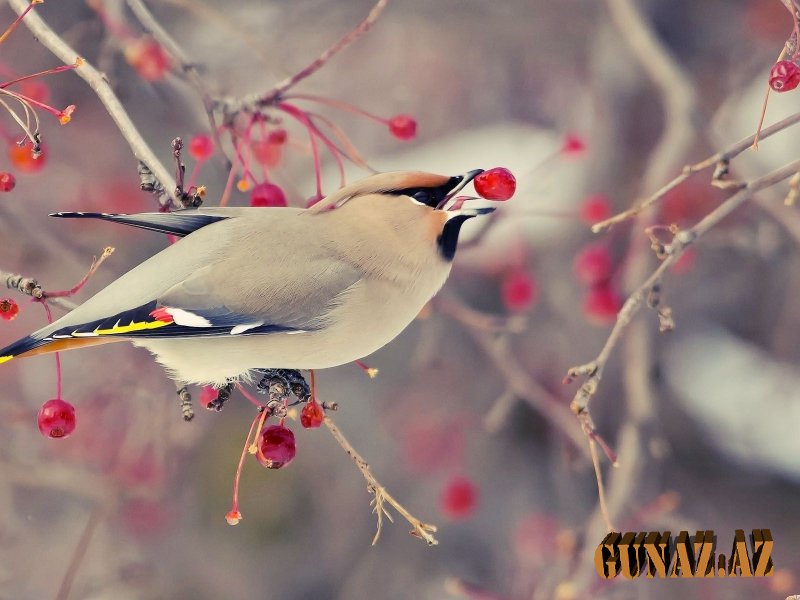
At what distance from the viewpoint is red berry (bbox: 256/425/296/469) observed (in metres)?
1.21

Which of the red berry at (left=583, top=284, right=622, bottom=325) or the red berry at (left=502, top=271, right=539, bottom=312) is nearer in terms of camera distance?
the red berry at (left=583, top=284, right=622, bottom=325)

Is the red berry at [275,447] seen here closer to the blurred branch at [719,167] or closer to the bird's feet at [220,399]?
the bird's feet at [220,399]

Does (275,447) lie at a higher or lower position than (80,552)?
lower

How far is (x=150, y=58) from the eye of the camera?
1.58m

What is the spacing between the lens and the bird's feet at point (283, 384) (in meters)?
1.24

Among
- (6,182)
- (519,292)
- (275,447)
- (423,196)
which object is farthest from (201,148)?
(519,292)

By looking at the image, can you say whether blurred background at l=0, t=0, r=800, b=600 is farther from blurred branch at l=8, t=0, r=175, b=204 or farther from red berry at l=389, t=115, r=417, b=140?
blurred branch at l=8, t=0, r=175, b=204

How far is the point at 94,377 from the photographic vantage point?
81.9 inches

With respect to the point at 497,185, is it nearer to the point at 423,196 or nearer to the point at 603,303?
the point at 423,196

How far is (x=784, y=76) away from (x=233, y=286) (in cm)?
74

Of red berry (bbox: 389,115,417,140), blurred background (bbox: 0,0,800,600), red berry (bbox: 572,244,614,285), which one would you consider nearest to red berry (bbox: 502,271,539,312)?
blurred background (bbox: 0,0,800,600)

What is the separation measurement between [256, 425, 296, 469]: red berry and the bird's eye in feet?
1.15

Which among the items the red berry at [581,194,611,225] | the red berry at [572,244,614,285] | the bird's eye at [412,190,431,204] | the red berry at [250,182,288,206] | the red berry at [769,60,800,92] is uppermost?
the red berry at [581,194,611,225]

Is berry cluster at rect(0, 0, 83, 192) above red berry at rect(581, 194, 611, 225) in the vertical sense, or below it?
below
